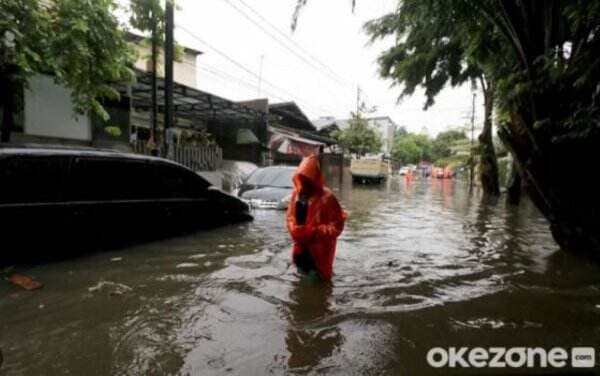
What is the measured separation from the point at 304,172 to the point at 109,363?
2.25 metres

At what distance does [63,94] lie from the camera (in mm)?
9070

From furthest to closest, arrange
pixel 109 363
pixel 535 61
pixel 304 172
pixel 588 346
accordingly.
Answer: pixel 535 61 → pixel 304 172 → pixel 588 346 → pixel 109 363

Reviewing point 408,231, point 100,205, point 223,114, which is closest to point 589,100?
point 408,231

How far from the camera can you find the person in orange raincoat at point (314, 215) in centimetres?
351

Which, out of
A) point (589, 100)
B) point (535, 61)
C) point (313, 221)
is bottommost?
point (313, 221)

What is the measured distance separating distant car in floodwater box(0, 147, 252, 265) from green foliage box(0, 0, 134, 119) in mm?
2621

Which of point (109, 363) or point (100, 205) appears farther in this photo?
point (100, 205)

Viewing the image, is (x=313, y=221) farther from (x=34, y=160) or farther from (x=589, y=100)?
(x=589, y=100)

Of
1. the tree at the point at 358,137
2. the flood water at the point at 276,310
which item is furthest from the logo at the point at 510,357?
the tree at the point at 358,137

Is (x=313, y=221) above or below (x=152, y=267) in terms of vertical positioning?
above

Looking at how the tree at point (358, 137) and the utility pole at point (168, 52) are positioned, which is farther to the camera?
the tree at point (358, 137)

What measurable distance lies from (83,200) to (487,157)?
17.4 m

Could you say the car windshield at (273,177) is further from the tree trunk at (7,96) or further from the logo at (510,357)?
the logo at (510,357)

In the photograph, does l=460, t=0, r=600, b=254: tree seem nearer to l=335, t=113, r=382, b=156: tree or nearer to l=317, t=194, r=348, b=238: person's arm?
l=317, t=194, r=348, b=238: person's arm
